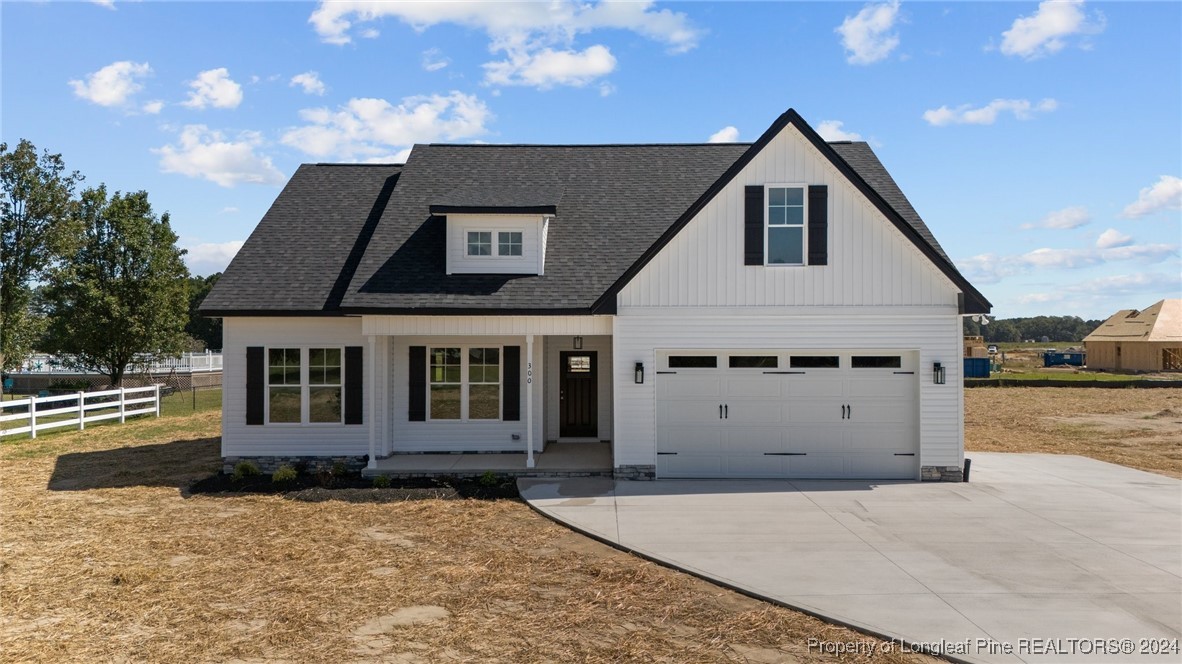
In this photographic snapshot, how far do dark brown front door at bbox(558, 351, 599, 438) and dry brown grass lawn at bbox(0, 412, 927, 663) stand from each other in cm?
504

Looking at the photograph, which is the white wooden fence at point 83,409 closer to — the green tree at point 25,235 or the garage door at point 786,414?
the green tree at point 25,235

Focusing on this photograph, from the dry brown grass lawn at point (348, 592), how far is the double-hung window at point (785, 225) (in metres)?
6.41

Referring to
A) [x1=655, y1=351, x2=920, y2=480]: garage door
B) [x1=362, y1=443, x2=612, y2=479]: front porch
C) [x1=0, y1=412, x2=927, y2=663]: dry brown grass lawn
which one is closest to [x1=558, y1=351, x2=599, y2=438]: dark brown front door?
[x1=362, y1=443, x2=612, y2=479]: front porch

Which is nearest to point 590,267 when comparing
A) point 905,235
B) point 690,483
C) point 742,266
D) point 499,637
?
point 742,266

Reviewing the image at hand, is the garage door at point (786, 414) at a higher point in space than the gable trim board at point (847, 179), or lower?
lower

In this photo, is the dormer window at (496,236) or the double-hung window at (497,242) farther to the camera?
the double-hung window at (497,242)

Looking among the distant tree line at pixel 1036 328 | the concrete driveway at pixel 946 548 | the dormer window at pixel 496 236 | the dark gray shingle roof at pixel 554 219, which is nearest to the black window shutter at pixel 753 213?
the dark gray shingle roof at pixel 554 219

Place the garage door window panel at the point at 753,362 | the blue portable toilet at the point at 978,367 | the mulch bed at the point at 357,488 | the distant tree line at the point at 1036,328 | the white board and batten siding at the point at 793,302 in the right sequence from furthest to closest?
the distant tree line at the point at 1036,328 → the blue portable toilet at the point at 978,367 → the garage door window panel at the point at 753,362 → the white board and batten siding at the point at 793,302 → the mulch bed at the point at 357,488

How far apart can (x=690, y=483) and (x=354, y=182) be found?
11.1m

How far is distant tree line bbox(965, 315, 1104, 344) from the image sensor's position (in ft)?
452

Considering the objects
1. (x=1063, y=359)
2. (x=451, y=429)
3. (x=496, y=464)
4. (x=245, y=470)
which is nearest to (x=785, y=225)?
(x=496, y=464)

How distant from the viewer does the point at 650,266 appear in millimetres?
13133

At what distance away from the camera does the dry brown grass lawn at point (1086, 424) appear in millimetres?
17312

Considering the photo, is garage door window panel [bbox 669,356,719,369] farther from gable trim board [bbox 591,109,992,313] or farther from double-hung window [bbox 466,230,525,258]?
double-hung window [bbox 466,230,525,258]
